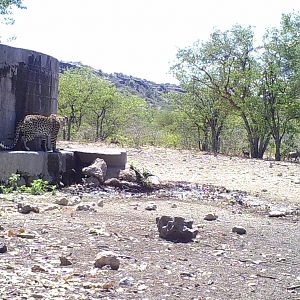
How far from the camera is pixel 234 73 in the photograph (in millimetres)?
24062

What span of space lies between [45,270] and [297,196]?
23.9 ft

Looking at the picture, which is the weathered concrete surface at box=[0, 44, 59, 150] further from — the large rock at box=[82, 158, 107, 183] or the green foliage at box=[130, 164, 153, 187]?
the green foliage at box=[130, 164, 153, 187]

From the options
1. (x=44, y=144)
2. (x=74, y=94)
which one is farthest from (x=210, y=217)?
(x=74, y=94)

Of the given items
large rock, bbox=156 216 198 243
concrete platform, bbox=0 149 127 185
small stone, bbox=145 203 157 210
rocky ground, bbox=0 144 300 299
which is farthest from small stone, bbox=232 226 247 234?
concrete platform, bbox=0 149 127 185

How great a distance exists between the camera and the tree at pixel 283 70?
22.0m

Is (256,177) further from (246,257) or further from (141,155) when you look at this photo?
(246,257)

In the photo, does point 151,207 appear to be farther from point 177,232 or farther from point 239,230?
point 177,232

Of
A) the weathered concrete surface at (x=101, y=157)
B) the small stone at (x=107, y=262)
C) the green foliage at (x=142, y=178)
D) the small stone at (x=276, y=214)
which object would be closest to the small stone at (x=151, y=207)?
the small stone at (x=276, y=214)

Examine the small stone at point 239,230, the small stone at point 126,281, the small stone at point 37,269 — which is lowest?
the small stone at point 126,281

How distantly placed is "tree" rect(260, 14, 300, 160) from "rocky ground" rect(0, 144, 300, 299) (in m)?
13.3

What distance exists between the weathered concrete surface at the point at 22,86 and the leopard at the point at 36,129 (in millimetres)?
149

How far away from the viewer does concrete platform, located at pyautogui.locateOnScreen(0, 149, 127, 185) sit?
9414 mm

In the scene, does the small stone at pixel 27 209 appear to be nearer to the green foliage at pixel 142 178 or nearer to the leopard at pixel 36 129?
the leopard at pixel 36 129

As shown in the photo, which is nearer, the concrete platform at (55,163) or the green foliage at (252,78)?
the concrete platform at (55,163)
